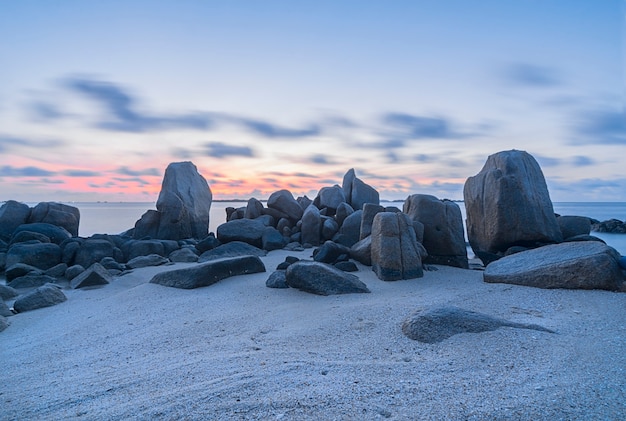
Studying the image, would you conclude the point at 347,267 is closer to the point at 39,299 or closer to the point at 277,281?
the point at 277,281

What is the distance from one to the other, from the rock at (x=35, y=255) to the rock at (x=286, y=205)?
824 cm

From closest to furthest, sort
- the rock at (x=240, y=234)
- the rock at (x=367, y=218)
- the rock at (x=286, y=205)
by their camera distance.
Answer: the rock at (x=367, y=218)
the rock at (x=240, y=234)
the rock at (x=286, y=205)

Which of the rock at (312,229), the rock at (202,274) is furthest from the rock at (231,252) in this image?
the rock at (202,274)

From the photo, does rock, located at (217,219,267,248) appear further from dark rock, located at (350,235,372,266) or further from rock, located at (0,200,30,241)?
rock, located at (0,200,30,241)

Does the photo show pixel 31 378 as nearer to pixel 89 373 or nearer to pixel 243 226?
pixel 89 373

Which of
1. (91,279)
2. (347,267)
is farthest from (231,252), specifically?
(347,267)

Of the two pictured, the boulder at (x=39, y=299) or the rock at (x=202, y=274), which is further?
the rock at (x=202, y=274)

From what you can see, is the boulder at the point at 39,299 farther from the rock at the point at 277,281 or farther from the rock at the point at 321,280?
the rock at the point at 321,280

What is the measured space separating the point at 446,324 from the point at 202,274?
4542 millimetres

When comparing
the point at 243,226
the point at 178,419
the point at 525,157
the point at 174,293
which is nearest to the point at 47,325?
the point at 174,293

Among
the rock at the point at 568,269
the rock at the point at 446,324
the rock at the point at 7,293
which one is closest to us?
the rock at the point at 446,324

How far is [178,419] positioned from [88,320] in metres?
3.76

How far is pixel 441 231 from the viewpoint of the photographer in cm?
905

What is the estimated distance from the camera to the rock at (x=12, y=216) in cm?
1593
